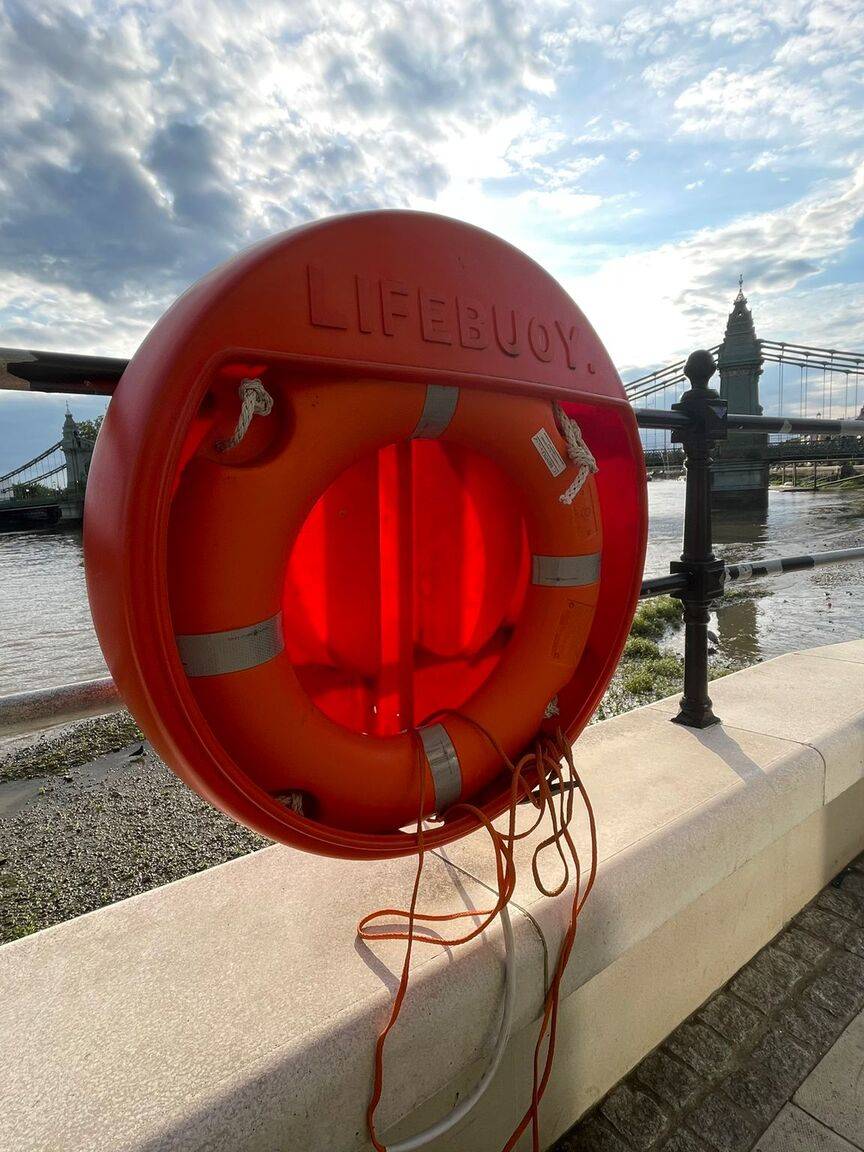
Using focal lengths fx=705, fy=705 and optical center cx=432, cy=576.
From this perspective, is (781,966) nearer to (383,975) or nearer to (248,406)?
(383,975)

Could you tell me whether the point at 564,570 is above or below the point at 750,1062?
above

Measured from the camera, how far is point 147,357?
0.62m

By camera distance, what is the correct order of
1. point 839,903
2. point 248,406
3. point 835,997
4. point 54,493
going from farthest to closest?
point 54,493
point 839,903
point 835,997
point 248,406

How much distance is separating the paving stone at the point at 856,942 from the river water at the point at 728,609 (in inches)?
60.6

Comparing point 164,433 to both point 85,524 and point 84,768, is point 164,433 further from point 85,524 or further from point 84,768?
point 84,768

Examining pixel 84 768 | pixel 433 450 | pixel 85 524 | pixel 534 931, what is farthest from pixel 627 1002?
pixel 84 768

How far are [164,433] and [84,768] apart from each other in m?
3.22

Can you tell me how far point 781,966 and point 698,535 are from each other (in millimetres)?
766

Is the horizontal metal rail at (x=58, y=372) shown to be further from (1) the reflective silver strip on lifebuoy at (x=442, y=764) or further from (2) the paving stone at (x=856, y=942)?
(2) the paving stone at (x=856, y=942)

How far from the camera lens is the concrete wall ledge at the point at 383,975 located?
0.61 meters

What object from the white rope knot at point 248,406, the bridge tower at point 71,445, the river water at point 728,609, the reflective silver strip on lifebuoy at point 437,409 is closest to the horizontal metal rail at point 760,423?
the reflective silver strip on lifebuoy at point 437,409

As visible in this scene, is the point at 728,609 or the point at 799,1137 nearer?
the point at 799,1137

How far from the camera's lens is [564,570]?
860 millimetres

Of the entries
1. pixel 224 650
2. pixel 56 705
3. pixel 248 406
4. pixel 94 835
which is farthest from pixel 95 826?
pixel 248 406
